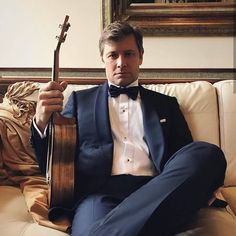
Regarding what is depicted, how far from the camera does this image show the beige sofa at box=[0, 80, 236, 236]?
141 centimetres

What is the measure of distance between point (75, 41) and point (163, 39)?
55 centimetres

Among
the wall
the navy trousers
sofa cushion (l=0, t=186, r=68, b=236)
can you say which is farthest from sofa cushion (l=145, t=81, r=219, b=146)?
sofa cushion (l=0, t=186, r=68, b=236)

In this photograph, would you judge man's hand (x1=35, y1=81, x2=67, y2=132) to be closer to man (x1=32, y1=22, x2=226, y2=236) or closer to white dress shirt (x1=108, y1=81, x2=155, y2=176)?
man (x1=32, y1=22, x2=226, y2=236)

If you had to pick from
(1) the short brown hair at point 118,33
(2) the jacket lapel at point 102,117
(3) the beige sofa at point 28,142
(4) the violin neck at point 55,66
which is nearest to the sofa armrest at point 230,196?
(3) the beige sofa at point 28,142

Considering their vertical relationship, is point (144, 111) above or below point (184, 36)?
below

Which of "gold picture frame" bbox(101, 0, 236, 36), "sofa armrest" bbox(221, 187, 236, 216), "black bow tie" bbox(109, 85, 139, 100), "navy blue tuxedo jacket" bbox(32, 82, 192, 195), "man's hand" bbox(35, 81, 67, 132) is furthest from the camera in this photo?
"gold picture frame" bbox(101, 0, 236, 36)

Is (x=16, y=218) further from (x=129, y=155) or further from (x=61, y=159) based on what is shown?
(x=129, y=155)

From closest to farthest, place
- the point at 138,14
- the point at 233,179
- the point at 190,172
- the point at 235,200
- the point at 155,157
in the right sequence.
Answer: the point at 190,172 → the point at 155,157 → the point at 235,200 → the point at 233,179 → the point at 138,14

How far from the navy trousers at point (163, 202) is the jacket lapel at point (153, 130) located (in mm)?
198

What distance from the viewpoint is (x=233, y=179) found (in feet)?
6.00

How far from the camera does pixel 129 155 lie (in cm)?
158

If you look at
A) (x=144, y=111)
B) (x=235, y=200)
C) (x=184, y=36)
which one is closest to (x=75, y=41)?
(x=184, y=36)

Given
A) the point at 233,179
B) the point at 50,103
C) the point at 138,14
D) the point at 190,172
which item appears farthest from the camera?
the point at 138,14

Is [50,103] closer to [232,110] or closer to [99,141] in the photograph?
[99,141]
